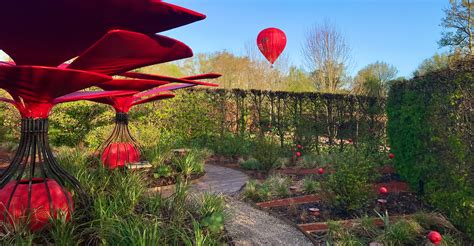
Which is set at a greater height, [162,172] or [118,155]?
[118,155]

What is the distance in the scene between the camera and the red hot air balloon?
39.8 ft

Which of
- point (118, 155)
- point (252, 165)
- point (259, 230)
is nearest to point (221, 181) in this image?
point (252, 165)

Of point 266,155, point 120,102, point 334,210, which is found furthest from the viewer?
point 266,155

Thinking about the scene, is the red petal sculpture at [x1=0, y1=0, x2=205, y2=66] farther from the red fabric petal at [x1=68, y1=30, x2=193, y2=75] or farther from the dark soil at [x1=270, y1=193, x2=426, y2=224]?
the dark soil at [x1=270, y1=193, x2=426, y2=224]

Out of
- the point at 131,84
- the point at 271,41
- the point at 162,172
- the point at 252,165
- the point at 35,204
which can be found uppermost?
the point at 271,41

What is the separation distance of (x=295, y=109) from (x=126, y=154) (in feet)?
19.8

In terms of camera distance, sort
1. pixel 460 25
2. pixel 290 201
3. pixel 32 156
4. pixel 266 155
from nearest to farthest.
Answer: pixel 32 156 < pixel 290 201 < pixel 266 155 < pixel 460 25

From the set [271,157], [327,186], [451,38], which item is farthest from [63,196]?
[451,38]

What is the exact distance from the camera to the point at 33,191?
9.80ft

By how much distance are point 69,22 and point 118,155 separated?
3.97 meters

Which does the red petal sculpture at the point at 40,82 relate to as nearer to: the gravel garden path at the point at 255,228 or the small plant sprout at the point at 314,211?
the gravel garden path at the point at 255,228

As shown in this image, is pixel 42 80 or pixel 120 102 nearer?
pixel 42 80

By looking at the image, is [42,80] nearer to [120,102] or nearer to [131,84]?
[131,84]

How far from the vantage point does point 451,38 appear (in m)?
24.1
